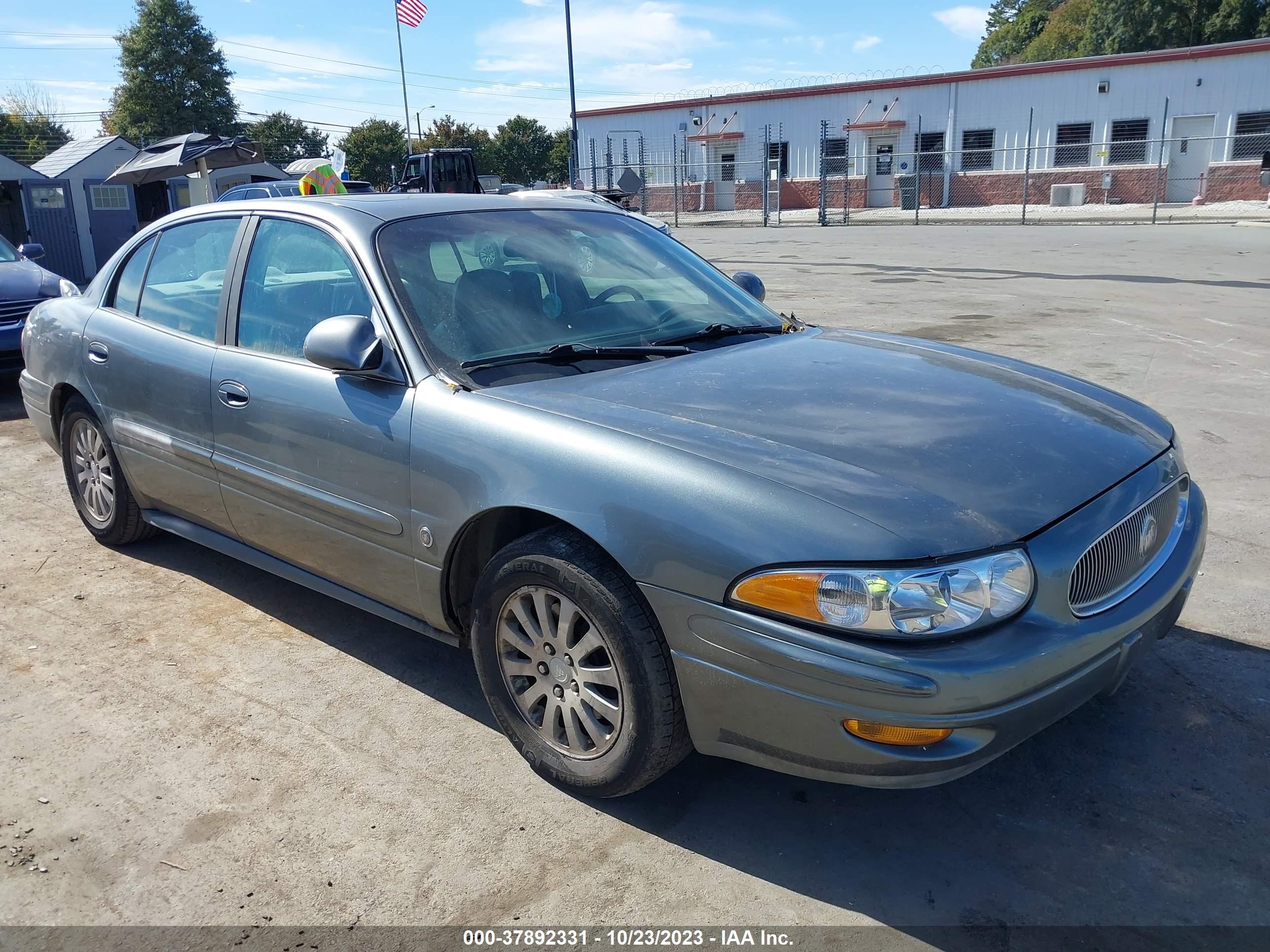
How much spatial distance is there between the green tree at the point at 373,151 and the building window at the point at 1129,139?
162 ft

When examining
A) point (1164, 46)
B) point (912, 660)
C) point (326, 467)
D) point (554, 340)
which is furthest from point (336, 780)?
point (1164, 46)

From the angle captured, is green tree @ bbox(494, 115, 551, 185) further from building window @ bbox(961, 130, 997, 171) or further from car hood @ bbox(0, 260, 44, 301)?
car hood @ bbox(0, 260, 44, 301)

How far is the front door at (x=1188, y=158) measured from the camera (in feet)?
116

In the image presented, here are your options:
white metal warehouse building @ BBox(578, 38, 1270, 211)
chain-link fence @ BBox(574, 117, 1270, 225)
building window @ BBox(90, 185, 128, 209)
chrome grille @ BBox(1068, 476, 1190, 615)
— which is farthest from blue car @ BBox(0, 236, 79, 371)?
white metal warehouse building @ BBox(578, 38, 1270, 211)

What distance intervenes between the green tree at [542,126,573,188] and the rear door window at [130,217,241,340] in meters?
70.7

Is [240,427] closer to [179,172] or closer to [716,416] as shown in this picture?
[716,416]

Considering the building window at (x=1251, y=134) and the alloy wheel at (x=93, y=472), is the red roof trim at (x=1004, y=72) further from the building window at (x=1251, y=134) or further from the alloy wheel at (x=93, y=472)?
the alloy wheel at (x=93, y=472)

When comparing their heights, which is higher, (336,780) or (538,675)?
(538,675)

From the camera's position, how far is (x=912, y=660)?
2.20m

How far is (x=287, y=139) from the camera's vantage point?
7494cm

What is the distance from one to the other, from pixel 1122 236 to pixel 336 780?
23.9 metres

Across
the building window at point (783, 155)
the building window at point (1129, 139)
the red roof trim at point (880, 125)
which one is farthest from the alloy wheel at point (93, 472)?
the building window at point (783, 155)

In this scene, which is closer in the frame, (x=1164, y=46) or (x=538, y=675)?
(x=538, y=675)

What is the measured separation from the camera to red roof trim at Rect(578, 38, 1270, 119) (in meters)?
34.3
